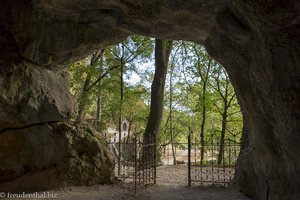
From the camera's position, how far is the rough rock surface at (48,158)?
939 centimetres

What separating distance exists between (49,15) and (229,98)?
13198mm

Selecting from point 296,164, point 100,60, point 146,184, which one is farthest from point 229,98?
point 296,164

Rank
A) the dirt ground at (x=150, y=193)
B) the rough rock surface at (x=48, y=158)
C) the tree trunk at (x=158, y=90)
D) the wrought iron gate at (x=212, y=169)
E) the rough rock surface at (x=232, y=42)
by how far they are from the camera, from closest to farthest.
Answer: the rough rock surface at (x=232, y=42) → the dirt ground at (x=150, y=193) → the rough rock surface at (x=48, y=158) → the wrought iron gate at (x=212, y=169) → the tree trunk at (x=158, y=90)

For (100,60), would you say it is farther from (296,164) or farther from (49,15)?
(296,164)

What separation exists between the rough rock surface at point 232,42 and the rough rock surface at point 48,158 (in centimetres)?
63

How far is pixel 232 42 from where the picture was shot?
6754mm

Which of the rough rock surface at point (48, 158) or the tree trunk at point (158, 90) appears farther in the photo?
the tree trunk at point (158, 90)

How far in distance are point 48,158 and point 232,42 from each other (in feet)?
21.5

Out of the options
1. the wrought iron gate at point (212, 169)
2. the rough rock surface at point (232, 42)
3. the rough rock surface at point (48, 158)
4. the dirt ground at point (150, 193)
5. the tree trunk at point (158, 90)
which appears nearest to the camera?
the rough rock surface at point (232, 42)

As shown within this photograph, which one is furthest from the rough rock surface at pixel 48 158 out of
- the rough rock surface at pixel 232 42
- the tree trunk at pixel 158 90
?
the tree trunk at pixel 158 90

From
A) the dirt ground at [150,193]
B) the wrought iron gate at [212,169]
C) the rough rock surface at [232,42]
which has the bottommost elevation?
the dirt ground at [150,193]

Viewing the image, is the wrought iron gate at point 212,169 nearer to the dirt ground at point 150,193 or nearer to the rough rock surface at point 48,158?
the dirt ground at point 150,193

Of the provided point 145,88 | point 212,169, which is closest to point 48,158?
point 212,169

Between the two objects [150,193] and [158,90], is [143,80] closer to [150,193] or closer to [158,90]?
[158,90]
